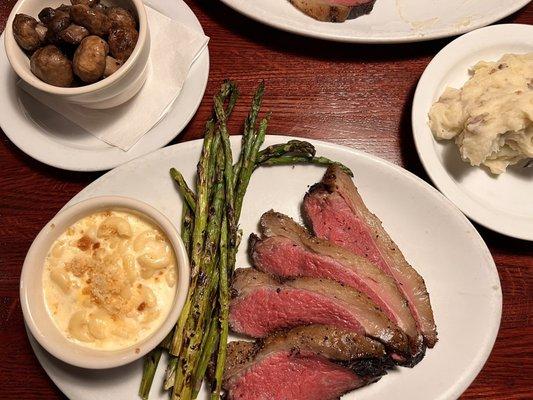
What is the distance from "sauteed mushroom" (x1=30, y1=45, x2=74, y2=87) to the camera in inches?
85.6

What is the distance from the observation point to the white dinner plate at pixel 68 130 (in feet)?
7.88

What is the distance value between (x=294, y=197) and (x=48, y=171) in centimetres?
111

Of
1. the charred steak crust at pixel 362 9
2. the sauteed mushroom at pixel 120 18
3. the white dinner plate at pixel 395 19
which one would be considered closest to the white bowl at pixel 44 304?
the sauteed mushroom at pixel 120 18

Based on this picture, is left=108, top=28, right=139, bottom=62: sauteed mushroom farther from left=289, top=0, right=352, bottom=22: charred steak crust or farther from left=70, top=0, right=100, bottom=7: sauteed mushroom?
left=289, top=0, right=352, bottom=22: charred steak crust

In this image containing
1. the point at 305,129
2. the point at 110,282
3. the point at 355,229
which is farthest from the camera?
the point at 305,129

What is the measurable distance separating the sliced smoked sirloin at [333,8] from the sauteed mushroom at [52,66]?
43.2 inches

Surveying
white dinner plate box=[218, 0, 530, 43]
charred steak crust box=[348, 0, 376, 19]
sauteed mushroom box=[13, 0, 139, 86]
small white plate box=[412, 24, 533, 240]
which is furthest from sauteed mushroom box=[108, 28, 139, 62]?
small white plate box=[412, 24, 533, 240]

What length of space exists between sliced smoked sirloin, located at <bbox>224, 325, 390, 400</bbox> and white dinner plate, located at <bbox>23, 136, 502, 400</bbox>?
138 mm

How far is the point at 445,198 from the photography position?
7.76 ft

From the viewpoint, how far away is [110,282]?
205cm

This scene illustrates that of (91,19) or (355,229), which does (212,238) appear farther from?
(91,19)

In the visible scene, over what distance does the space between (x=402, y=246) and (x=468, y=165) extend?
1.60 feet

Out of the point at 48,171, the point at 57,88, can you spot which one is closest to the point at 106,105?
the point at 57,88

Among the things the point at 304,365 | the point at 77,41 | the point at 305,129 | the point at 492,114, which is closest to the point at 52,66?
the point at 77,41
